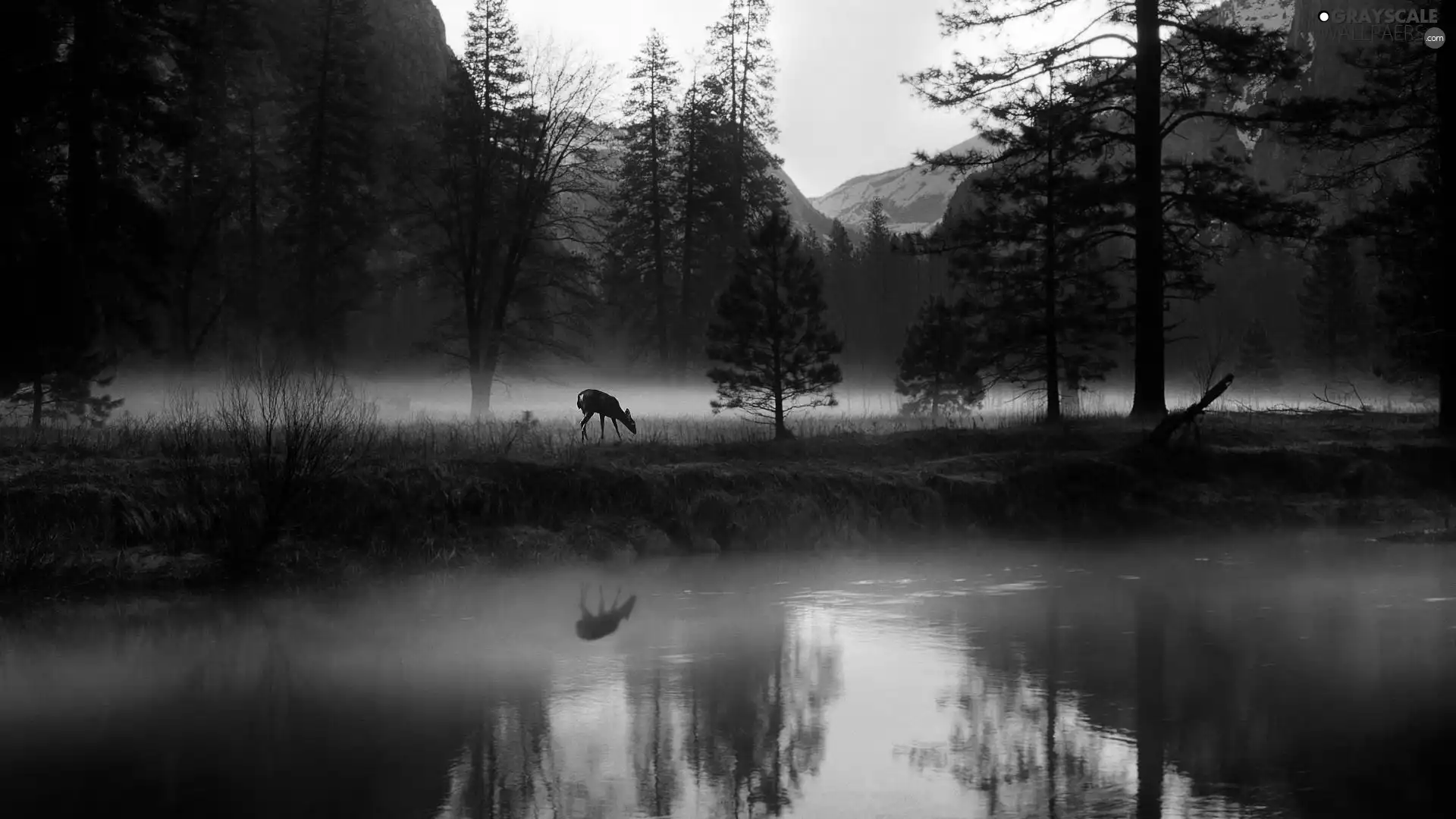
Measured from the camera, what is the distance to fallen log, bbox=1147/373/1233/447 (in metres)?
17.7

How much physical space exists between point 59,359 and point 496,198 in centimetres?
1270

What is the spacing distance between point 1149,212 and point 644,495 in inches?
459

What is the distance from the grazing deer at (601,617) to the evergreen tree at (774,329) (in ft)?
33.2

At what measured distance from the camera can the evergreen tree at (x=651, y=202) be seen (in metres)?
44.7

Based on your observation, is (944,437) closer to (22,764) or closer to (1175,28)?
(1175,28)

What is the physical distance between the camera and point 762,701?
28.2 feet

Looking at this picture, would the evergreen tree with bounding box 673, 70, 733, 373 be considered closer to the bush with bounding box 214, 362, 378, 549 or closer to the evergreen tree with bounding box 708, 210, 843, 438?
the evergreen tree with bounding box 708, 210, 843, 438

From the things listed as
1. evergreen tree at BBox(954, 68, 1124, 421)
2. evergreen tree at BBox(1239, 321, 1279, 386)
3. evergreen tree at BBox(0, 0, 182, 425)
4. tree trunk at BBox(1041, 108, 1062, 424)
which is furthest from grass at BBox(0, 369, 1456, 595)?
evergreen tree at BBox(1239, 321, 1279, 386)

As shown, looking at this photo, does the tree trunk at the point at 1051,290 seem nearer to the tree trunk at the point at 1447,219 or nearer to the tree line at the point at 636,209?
the tree line at the point at 636,209

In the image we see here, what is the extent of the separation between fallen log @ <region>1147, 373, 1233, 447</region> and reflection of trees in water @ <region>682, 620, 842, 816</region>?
31.7ft

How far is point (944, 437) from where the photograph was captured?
20.2 m

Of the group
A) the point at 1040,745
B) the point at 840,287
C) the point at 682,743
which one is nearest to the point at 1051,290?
the point at 1040,745

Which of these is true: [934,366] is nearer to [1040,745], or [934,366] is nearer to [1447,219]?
[1447,219]

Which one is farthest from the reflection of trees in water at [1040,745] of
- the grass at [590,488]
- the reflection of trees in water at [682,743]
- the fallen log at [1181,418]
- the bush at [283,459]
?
the fallen log at [1181,418]
